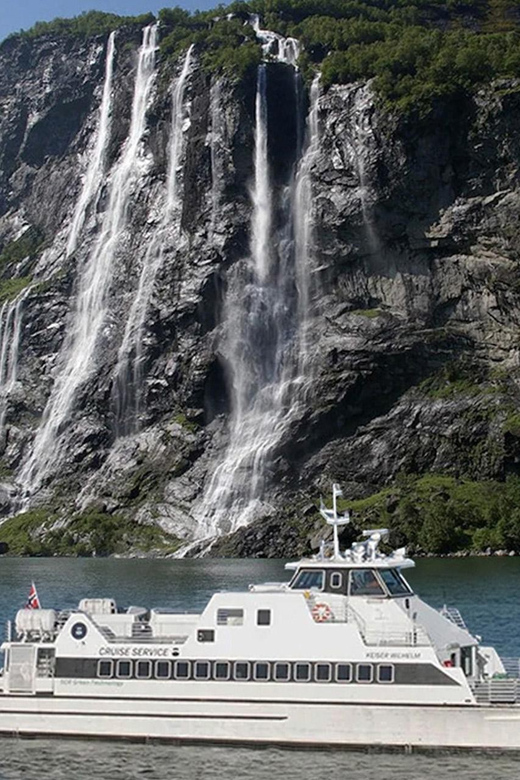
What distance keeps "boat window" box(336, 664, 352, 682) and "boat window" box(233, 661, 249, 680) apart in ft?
9.48

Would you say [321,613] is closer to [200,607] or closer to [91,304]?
[200,607]

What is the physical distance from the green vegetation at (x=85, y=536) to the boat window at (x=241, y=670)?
111m

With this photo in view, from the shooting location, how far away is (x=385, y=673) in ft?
116

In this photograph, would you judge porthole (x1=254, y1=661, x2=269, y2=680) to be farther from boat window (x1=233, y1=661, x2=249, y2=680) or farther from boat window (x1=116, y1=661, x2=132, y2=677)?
boat window (x1=116, y1=661, x2=132, y2=677)

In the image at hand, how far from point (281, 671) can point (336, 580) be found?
3.58 m

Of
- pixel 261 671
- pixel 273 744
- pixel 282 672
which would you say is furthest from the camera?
pixel 261 671

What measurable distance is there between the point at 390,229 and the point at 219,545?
56.3 meters

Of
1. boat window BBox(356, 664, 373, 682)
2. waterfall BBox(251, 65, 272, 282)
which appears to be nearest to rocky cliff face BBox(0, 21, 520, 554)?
waterfall BBox(251, 65, 272, 282)

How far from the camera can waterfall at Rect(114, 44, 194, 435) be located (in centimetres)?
17075

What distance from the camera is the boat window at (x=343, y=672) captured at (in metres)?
35.5

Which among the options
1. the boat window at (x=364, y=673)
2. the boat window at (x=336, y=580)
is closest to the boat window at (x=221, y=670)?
the boat window at (x=364, y=673)

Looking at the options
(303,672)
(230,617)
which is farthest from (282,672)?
(230,617)

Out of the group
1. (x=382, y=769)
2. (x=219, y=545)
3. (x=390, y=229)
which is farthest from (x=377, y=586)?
(x=390, y=229)

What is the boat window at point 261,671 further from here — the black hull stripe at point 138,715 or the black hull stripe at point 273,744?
the black hull stripe at point 273,744
